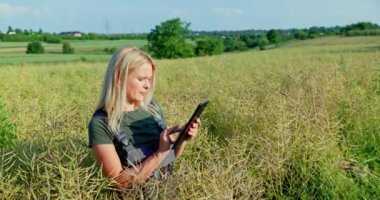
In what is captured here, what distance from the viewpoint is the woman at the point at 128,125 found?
2951 mm

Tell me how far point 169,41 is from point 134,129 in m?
62.1

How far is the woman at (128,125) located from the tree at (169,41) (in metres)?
60.5

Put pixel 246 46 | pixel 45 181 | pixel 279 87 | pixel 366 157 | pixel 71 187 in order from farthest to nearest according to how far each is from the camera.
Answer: pixel 246 46 → pixel 279 87 → pixel 366 157 → pixel 45 181 → pixel 71 187

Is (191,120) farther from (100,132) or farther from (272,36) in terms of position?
(272,36)

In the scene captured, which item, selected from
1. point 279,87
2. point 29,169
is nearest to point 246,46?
point 279,87

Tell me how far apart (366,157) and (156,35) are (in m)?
60.7

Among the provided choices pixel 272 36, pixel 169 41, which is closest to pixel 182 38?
pixel 169 41

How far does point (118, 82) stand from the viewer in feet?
10.2

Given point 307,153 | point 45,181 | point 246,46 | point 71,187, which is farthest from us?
point 246,46

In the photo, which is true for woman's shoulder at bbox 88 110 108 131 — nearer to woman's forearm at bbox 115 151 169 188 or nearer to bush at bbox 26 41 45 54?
woman's forearm at bbox 115 151 169 188

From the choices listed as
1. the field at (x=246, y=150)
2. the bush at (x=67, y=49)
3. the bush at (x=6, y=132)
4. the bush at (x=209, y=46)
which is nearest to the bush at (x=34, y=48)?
the bush at (x=67, y=49)

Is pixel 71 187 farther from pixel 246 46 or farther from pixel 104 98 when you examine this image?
pixel 246 46

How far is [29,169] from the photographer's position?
3283 millimetres

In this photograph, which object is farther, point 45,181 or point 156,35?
point 156,35
